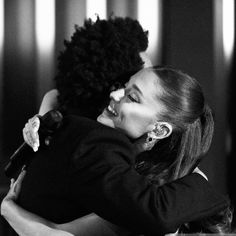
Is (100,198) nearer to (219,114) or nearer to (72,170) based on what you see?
(72,170)

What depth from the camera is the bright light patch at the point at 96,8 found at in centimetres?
199

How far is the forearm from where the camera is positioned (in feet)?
3.90

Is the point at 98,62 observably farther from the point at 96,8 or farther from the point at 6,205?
the point at 96,8

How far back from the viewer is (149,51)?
2047 mm

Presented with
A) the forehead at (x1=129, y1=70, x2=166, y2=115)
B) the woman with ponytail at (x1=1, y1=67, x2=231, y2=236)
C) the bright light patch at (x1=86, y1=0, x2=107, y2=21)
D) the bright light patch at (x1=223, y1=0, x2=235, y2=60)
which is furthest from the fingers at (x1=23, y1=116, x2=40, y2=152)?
the bright light patch at (x1=223, y1=0, x2=235, y2=60)

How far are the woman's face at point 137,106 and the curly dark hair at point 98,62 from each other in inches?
6.6

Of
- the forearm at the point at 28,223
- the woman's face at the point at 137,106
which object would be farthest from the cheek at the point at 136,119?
the forearm at the point at 28,223

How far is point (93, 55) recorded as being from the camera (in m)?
1.45

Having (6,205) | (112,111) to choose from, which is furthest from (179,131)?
(6,205)

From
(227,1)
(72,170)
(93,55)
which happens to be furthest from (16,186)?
(227,1)

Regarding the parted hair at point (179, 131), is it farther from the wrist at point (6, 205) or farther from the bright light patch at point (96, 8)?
the bright light patch at point (96, 8)

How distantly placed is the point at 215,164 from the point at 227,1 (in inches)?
23.1

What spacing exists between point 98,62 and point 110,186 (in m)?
0.47

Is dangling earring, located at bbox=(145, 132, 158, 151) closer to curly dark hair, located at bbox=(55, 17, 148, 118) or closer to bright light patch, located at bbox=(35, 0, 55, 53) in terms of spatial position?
curly dark hair, located at bbox=(55, 17, 148, 118)
